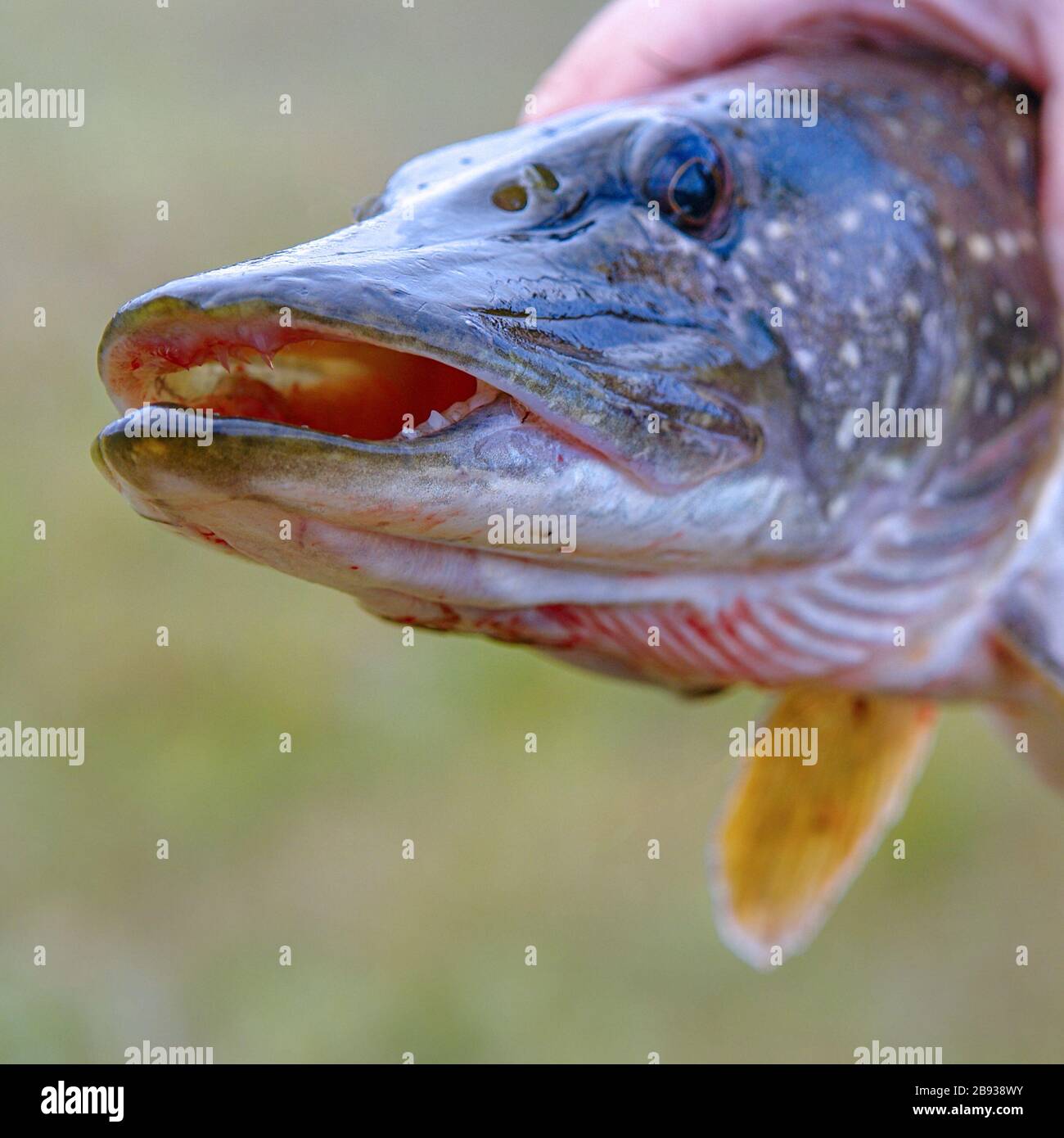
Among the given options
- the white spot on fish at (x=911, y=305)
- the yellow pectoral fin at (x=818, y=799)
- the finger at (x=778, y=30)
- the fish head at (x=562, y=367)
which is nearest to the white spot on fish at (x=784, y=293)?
the fish head at (x=562, y=367)

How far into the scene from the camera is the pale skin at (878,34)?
1.98m

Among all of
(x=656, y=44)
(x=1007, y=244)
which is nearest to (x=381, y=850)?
(x=656, y=44)

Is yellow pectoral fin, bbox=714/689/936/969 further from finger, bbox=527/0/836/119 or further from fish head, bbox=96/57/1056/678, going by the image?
finger, bbox=527/0/836/119

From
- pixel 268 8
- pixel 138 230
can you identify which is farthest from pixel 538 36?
pixel 138 230

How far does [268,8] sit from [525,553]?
925 centimetres

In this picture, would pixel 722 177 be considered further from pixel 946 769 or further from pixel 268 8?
pixel 268 8

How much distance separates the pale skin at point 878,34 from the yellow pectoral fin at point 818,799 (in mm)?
780

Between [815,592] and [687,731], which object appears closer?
[815,592]

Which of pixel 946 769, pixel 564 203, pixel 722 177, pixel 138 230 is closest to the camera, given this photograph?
pixel 564 203

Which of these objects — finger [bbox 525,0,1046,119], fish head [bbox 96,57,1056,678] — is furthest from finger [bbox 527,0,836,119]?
fish head [bbox 96,57,1056,678]

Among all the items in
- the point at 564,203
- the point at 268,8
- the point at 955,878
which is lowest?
the point at 955,878

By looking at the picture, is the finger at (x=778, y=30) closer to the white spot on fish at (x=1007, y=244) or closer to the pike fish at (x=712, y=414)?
the pike fish at (x=712, y=414)

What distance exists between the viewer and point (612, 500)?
1344mm

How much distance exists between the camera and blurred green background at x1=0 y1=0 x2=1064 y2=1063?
11.4ft
